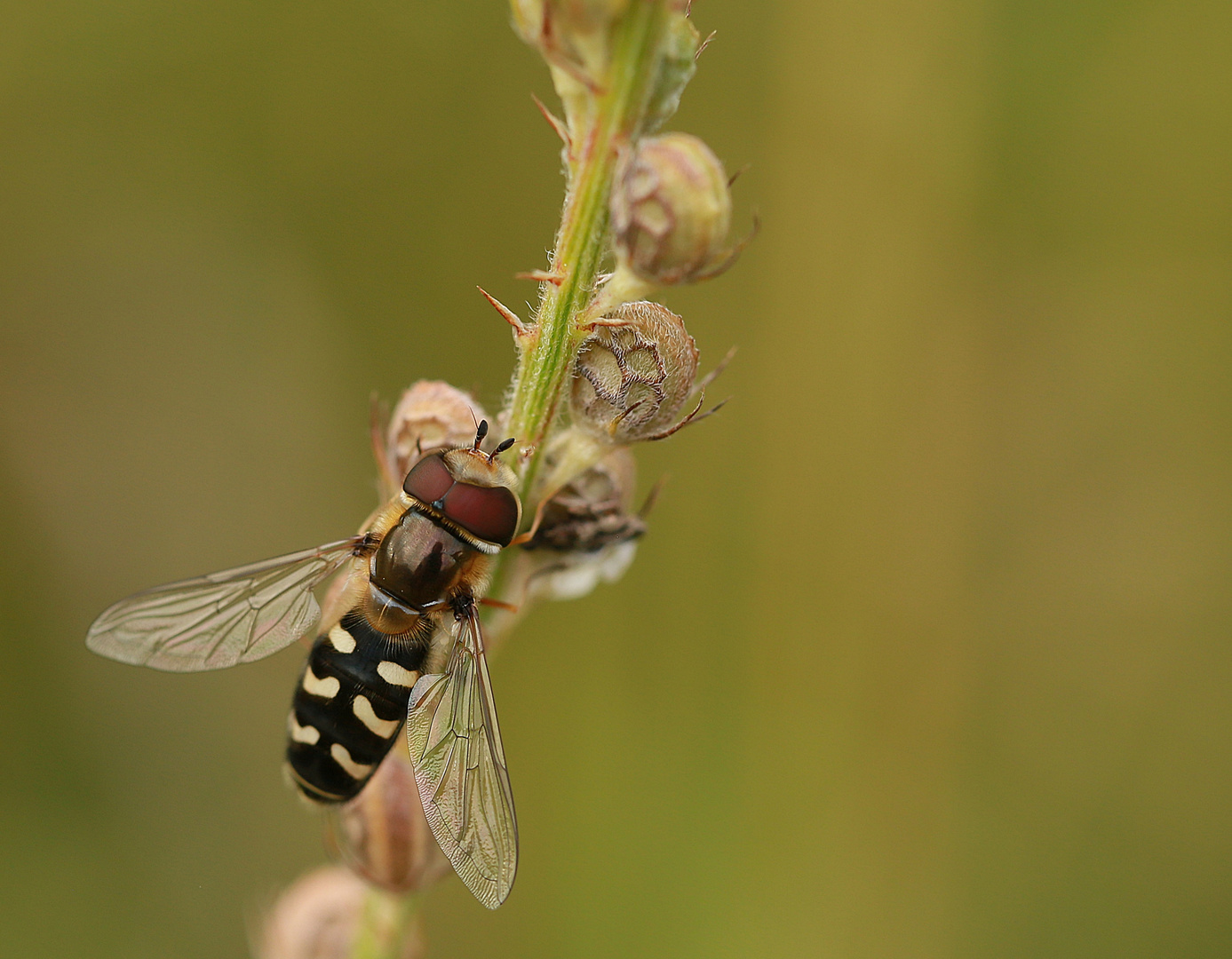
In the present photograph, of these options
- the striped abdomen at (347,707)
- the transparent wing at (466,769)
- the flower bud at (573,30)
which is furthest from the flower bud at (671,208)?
the striped abdomen at (347,707)

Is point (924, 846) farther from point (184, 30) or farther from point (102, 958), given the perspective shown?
point (184, 30)

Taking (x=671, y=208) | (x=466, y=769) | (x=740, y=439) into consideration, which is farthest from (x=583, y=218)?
(x=740, y=439)

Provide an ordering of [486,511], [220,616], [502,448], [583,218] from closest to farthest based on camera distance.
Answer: [583,218], [502,448], [486,511], [220,616]

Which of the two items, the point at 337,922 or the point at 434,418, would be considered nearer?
the point at 434,418

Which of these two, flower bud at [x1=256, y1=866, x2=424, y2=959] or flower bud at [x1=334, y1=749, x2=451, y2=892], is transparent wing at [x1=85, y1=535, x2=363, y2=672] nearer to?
flower bud at [x1=334, y1=749, x2=451, y2=892]

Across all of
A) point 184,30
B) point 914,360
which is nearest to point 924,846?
point 914,360

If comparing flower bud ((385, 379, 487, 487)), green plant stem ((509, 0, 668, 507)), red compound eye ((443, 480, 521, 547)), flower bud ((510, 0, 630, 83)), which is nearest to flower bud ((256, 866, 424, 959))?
red compound eye ((443, 480, 521, 547))

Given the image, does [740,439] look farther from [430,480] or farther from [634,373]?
[634,373]
